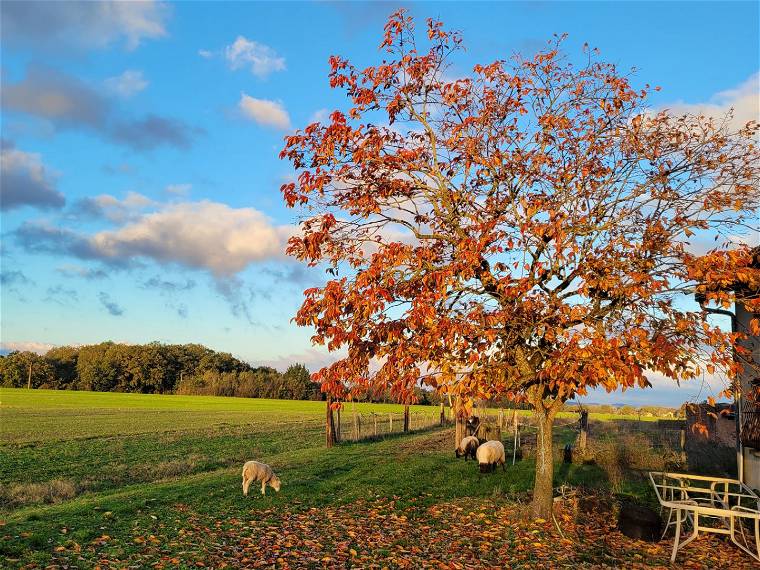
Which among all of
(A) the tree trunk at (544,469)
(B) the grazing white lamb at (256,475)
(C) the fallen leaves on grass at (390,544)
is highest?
(A) the tree trunk at (544,469)

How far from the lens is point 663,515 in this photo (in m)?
Result: 11.9

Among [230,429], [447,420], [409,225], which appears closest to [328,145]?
[409,225]

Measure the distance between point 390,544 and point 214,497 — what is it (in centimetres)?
542

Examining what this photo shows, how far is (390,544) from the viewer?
1014 cm

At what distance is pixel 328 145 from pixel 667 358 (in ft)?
Answer: 21.2

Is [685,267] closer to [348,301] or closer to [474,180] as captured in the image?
[474,180]

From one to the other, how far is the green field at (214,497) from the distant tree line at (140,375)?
7581 centimetres

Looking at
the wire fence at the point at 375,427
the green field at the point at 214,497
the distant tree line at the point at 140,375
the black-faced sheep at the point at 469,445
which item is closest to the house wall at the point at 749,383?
the green field at the point at 214,497

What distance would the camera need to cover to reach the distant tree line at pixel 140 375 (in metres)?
105

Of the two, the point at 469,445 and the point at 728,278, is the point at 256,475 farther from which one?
the point at 728,278

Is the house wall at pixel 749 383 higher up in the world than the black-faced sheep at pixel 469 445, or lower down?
higher up

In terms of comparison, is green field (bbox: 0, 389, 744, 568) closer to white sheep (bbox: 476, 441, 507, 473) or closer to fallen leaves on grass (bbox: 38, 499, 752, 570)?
fallen leaves on grass (bbox: 38, 499, 752, 570)

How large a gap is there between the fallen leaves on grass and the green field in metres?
0.05

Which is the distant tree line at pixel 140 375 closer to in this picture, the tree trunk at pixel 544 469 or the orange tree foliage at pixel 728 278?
the tree trunk at pixel 544 469
